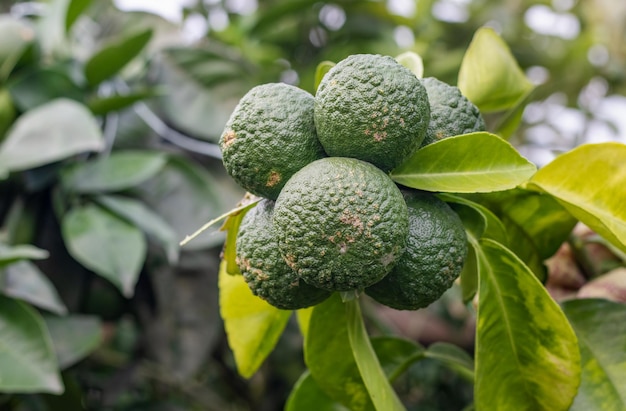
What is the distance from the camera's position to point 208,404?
1.80 meters

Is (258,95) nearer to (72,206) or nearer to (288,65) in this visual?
(72,206)

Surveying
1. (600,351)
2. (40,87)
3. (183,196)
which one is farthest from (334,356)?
(40,87)

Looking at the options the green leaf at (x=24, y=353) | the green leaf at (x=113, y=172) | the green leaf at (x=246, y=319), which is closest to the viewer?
the green leaf at (x=246, y=319)

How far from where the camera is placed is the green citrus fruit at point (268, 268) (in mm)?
594

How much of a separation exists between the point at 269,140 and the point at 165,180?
0.86 meters

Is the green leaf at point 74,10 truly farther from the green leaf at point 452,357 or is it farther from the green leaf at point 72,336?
the green leaf at point 452,357

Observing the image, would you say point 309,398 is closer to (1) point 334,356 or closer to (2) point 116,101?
(1) point 334,356

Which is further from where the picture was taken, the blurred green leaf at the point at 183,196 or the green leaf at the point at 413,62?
the blurred green leaf at the point at 183,196

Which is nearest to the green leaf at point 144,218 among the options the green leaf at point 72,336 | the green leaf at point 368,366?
the green leaf at point 72,336

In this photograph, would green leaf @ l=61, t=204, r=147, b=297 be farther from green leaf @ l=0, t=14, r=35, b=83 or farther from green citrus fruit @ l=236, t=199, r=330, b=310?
green citrus fruit @ l=236, t=199, r=330, b=310

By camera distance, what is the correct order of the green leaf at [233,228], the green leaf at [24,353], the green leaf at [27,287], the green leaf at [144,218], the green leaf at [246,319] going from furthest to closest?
1. the green leaf at [144,218]
2. the green leaf at [27,287]
3. the green leaf at [24,353]
4. the green leaf at [246,319]
5. the green leaf at [233,228]

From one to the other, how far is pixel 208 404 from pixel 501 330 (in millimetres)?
1326

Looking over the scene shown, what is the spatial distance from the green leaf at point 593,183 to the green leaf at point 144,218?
706 millimetres

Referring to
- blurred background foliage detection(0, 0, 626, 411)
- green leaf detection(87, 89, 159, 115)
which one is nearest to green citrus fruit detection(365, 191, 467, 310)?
blurred background foliage detection(0, 0, 626, 411)
